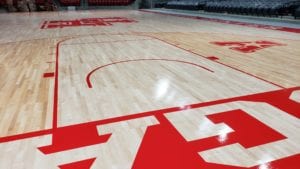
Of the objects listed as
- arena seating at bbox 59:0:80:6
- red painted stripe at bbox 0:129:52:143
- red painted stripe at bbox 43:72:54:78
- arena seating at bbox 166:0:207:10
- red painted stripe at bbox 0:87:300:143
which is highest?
arena seating at bbox 59:0:80:6

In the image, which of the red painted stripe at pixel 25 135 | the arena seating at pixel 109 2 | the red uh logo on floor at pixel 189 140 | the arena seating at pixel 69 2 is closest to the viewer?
the red uh logo on floor at pixel 189 140

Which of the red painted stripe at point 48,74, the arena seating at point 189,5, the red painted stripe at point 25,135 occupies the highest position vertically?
the arena seating at point 189,5

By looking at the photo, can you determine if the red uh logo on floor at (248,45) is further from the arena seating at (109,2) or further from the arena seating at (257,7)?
the arena seating at (109,2)

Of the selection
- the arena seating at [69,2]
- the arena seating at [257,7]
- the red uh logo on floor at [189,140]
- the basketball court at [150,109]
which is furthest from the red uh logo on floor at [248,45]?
the arena seating at [69,2]

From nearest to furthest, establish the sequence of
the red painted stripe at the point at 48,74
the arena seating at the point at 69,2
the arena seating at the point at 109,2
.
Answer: the red painted stripe at the point at 48,74, the arena seating at the point at 69,2, the arena seating at the point at 109,2

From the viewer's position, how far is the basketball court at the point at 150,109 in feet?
6.63

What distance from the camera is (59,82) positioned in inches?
146

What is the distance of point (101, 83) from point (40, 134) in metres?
1.41

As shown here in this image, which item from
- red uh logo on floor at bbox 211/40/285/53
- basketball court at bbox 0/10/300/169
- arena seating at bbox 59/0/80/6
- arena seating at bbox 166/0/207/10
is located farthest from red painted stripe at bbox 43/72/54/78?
arena seating at bbox 59/0/80/6

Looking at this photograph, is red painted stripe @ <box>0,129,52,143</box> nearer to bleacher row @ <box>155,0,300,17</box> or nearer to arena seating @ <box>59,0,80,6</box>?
bleacher row @ <box>155,0,300,17</box>

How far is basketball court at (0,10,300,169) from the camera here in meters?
2.02

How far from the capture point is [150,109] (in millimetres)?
2838

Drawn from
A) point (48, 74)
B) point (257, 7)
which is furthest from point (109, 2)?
point (48, 74)

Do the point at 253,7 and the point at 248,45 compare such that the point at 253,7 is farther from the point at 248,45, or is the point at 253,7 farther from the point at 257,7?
the point at 248,45
